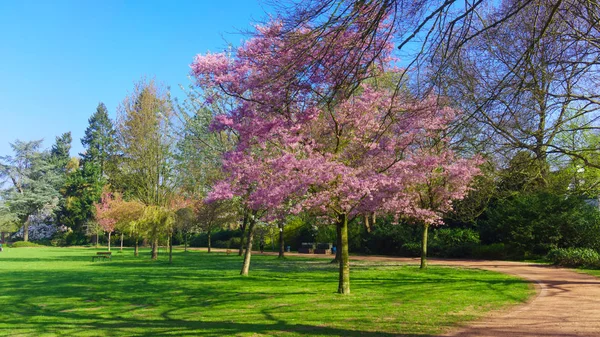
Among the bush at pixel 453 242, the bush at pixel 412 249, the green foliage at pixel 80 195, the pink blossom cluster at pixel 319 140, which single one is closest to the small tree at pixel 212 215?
the bush at pixel 412 249

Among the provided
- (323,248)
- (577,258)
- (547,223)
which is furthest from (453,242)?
(323,248)

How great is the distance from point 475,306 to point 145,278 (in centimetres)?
1159

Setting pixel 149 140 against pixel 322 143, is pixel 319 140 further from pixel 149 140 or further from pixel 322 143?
pixel 149 140

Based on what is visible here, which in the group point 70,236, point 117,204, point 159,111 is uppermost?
point 159,111

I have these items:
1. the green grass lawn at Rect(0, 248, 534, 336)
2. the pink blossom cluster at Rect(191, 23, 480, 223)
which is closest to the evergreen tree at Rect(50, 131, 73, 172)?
the green grass lawn at Rect(0, 248, 534, 336)

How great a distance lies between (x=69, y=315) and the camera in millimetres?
9008

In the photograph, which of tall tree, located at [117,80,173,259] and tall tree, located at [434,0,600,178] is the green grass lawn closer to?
tall tree, located at [434,0,600,178]

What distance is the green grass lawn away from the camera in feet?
24.5

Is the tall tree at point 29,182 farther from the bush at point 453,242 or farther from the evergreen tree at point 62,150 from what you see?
the bush at point 453,242

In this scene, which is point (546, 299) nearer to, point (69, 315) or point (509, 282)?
point (509, 282)

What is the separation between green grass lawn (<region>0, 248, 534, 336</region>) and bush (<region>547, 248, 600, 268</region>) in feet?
15.3

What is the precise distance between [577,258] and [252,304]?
14.3 meters

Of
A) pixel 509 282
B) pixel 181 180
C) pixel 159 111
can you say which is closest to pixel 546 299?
→ pixel 509 282

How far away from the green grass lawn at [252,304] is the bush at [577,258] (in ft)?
15.3
